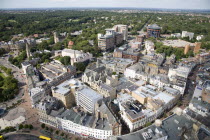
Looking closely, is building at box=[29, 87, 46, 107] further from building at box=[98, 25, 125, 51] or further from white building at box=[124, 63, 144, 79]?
building at box=[98, 25, 125, 51]

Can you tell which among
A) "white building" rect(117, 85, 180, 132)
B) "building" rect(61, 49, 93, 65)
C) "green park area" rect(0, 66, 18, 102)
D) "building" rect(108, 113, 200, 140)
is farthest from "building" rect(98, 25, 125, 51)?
"building" rect(108, 113, 200, 140)

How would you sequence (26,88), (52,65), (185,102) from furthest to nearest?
(52,65), (26,88), (185,102)

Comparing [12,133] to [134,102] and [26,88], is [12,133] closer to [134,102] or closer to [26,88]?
[26,88]

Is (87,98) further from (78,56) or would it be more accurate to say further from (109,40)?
(109,40)

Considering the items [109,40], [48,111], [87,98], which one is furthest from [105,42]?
[48,111]

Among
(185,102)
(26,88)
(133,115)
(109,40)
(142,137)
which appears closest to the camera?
(142,137)

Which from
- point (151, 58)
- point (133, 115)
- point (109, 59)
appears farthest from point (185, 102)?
point (109, 59)

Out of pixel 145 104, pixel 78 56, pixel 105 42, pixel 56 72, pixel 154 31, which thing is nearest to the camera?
pixel 145 104

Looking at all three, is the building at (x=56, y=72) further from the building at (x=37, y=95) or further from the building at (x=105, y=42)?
the building at (x=105, y=42)
